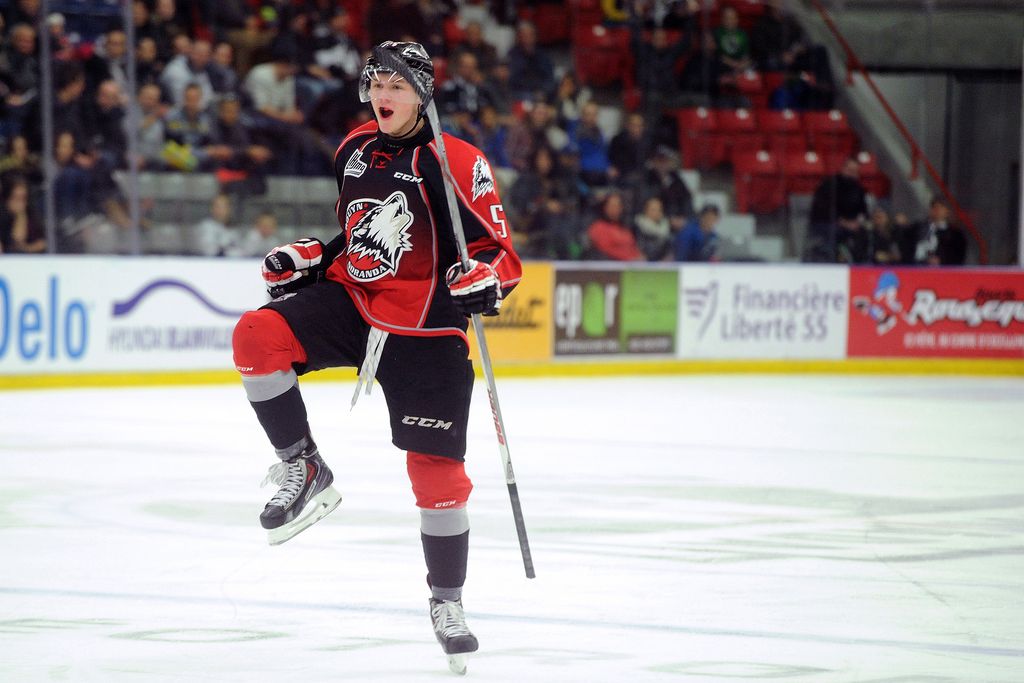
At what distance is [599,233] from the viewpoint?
41.8 feet

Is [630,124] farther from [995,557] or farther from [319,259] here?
[319,259]

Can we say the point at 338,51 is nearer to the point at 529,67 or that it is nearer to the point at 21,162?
the point at 529,67

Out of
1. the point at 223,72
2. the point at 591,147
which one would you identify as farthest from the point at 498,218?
the point at 591,147

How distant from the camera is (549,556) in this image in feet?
16.5

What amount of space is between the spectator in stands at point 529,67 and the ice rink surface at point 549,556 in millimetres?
4912

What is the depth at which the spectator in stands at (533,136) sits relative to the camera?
41.9 ft

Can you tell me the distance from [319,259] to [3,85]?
24.1 feet

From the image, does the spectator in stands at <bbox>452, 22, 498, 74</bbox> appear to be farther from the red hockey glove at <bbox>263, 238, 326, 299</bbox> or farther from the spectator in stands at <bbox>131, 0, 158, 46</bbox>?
the red hockey glove at <bbox>263, 238, 326, 299</bbox>

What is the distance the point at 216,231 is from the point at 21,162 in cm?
149

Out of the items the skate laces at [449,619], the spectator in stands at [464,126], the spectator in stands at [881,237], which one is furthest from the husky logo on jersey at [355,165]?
the spectator in stands at [881,237]

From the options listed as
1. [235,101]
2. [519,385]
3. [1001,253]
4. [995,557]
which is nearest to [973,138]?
[1001,253]

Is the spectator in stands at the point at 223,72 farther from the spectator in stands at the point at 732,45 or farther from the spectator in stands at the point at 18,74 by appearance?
the spectator in stands at the point at 732,45

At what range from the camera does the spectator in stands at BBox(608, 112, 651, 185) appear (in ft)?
43.4

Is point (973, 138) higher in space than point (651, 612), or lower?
higher
